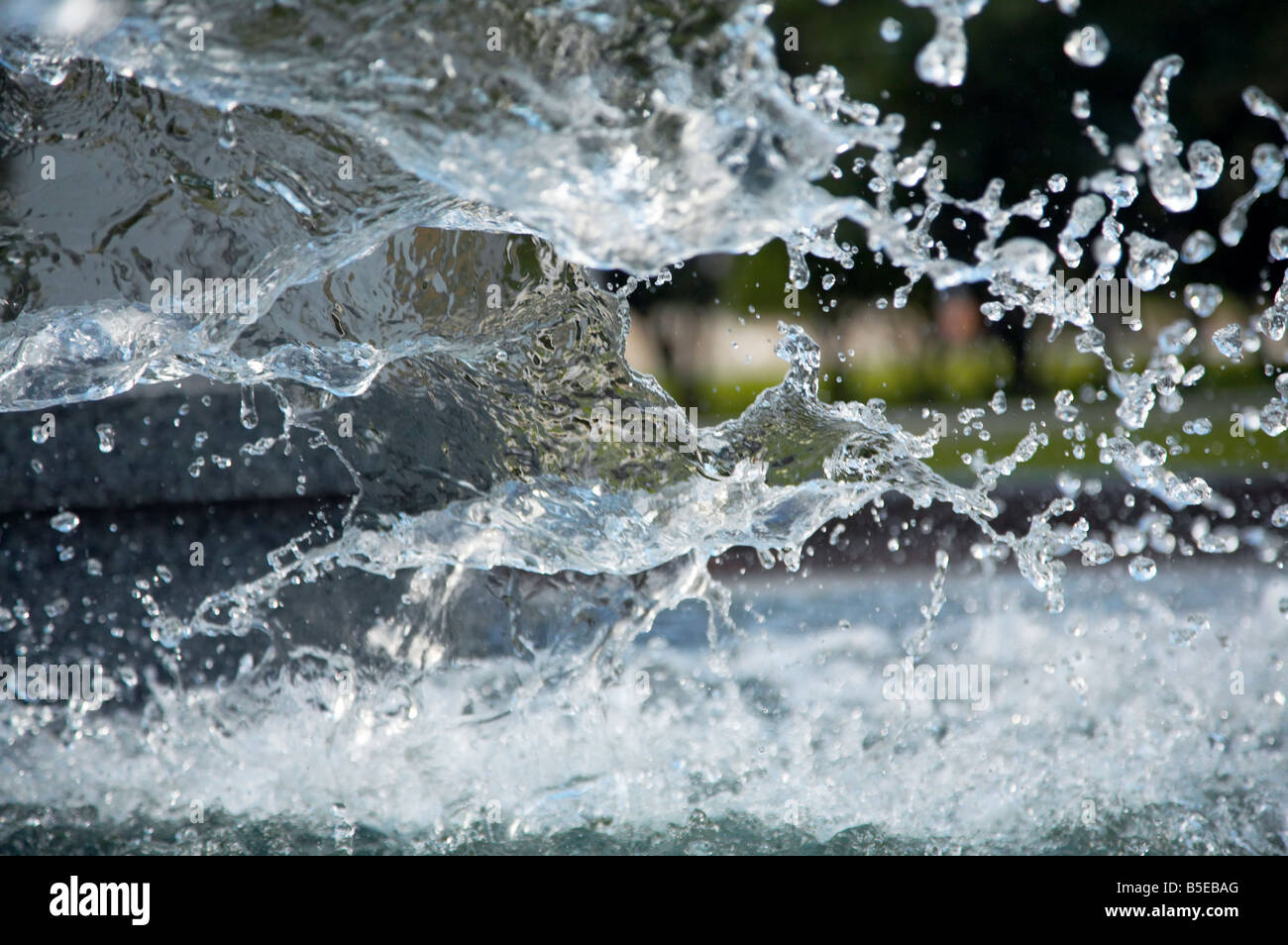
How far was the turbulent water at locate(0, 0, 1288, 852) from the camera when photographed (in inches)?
84.4

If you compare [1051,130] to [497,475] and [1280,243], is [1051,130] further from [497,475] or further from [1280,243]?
[497,475]

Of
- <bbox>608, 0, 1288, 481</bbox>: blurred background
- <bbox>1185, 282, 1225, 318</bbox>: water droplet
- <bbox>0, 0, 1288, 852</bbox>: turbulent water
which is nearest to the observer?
<bbox>0, 0, 1288, 852</bbox>: turbulent water

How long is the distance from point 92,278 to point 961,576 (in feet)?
9.88

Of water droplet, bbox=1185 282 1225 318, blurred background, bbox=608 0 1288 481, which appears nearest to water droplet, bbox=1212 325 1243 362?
water droplet, bbox=1185 282 1225 318

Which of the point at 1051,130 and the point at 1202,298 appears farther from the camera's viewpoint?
the point at 1051,130

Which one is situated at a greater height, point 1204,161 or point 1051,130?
point 1051,130

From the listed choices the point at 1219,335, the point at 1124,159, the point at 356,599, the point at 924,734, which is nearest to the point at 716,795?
the point at 924,734

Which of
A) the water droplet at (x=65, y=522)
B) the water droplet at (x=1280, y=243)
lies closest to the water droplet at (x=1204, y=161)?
the water droplet at (x=1280, y=243)

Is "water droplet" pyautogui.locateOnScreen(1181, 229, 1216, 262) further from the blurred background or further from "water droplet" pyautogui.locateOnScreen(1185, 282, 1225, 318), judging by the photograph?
the blurred background

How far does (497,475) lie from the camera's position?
133 inches

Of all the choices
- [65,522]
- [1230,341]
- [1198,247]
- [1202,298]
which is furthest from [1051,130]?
[65,522]

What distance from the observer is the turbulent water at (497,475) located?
Result: 2.14m

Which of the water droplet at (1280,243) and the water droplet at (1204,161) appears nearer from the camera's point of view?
the water droplet at (1204,161)

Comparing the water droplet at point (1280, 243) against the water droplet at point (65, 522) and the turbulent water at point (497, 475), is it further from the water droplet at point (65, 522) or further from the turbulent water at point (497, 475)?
the water droplet at point (65, 522)
